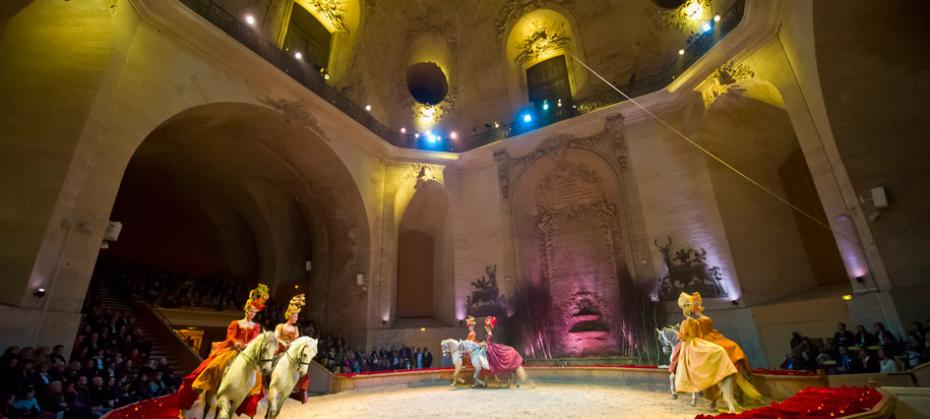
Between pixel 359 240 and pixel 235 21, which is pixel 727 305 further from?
pixel 235 21

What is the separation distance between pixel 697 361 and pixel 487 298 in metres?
9.13

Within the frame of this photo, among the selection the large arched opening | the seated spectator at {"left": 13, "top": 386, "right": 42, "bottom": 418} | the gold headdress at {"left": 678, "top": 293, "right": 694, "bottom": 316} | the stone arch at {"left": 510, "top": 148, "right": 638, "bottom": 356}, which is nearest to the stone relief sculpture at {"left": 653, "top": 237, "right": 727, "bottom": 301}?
the stone arch at {"left": 510, "top": 148, "right": 638, "bottom": 356}

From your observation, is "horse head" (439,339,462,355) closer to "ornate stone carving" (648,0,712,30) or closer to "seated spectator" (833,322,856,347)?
"seated spectator" (833,322,856,347)

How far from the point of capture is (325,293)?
1473 centimetres

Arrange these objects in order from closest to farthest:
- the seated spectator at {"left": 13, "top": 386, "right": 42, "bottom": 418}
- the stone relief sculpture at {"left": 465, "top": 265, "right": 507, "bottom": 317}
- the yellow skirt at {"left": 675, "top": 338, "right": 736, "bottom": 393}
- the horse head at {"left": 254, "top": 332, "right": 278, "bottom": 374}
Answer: the horse head at {"left": 254, "top": 332, "right": 278, "bottom": 374} < the seated spectator at {"left": 13, "top": 386, "right": 42, "bottom": 418} < the yellow skirt at {"left": 675, "top": 338, "right": 736, "bottom": 393} < the stone relief sculpture at {"left": 465, "top": 265, "right": 507, "bottom": 317}

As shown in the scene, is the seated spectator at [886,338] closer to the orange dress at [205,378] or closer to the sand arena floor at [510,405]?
the sand arena floor at [510,405]

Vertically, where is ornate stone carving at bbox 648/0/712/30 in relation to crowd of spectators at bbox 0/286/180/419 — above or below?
above

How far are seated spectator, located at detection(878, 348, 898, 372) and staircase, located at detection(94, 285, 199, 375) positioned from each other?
1306 centimetres

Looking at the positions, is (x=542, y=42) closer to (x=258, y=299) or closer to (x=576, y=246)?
(x=576, y=246)

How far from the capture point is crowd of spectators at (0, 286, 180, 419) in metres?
5.00

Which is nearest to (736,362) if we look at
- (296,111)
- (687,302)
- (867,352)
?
(687,302)

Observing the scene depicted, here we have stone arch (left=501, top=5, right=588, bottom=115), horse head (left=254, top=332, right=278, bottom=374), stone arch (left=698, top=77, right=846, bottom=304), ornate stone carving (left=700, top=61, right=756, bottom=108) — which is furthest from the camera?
stone arch (left=501, top=5, right=588, bottom=115)

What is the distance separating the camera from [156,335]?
34.2ft

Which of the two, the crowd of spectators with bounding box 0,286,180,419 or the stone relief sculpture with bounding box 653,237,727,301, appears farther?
the stone relief sculpture with bounding box 653,237,727,301
